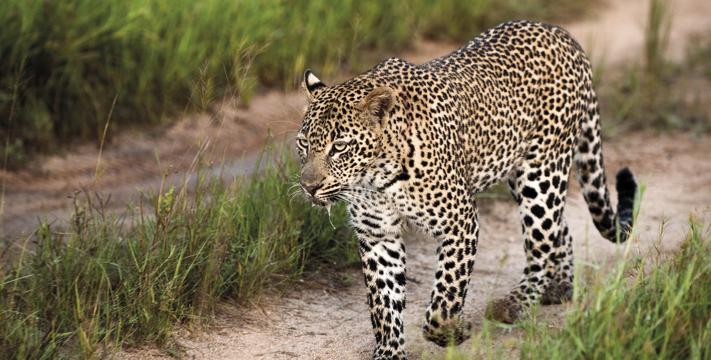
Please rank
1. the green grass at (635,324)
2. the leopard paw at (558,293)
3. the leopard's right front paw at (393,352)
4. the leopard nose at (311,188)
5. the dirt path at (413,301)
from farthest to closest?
the leopard paw at (558,293)
the dirt path at (413,301)
the leopard's right front paw at (393,352)
the leopard nose at (311,188)
the green grass at (635,324)

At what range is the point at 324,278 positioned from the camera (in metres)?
Result: 5.46

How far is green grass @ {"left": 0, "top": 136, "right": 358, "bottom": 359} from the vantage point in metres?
3.79

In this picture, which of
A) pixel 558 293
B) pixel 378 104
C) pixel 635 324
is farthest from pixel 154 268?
pixel 558 293

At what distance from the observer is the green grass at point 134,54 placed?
7.17m

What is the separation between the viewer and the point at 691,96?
10078mm

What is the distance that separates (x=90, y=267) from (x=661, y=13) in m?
8.30

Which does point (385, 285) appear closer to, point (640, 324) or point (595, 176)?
point (640, 324)

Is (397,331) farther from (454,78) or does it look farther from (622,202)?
(622,202)

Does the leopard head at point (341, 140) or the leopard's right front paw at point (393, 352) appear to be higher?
the leopard head at point (341, 140)

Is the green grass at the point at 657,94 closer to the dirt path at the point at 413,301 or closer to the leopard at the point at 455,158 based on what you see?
the dirt path at the point at 413,301

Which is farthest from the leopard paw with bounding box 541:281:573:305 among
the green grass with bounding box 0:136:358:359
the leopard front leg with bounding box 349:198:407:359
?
the green grass with bounding box 0:136:358:359

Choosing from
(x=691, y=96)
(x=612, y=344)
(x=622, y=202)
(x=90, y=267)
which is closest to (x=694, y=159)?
(x=691, y=96)

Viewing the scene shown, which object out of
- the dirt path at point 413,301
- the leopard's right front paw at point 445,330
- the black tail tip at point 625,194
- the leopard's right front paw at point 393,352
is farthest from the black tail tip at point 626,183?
the leopard's right front paw at point 393,352

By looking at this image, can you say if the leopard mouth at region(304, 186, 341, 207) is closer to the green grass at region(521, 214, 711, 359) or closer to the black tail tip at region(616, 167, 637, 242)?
Result: the green grass at region(521, 214, 711, 359)
